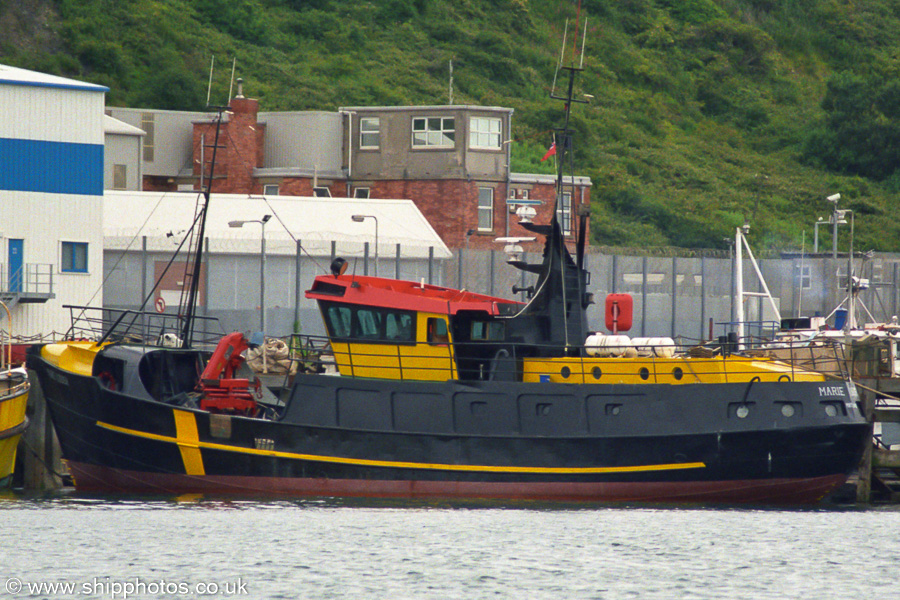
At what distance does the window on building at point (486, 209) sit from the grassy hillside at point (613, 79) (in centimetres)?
1613

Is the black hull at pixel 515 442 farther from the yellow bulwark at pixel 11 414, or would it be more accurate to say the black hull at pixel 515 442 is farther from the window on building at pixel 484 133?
the window on building at pixel 484 133

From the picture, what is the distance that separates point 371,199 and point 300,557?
1218 inches

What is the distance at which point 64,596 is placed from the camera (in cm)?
1994

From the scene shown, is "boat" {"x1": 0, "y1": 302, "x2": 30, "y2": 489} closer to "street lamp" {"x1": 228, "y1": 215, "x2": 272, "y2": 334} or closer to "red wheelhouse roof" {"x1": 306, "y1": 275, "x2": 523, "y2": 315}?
"red wheelhouse roof" {"x1": 306, "y1": 275, "x2": 523, "y2": 315}

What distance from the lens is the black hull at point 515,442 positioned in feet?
89.1

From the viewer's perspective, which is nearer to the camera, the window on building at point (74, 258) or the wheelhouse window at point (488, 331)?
the wheelhouse window at point (488, 331)

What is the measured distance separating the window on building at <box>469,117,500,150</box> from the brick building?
38 millimetres

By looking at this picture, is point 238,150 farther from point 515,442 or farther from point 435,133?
point 515,442

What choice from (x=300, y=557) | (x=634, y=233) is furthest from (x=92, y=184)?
(x=634, y=233)

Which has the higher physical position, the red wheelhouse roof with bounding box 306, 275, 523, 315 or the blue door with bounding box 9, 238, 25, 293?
the blue door with bounding box 9, 238, 25, 293

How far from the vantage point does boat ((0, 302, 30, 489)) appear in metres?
28.4

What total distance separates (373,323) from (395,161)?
89.3 ft

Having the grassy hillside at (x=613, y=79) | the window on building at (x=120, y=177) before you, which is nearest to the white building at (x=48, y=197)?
the window on building at (x=120, y=177)

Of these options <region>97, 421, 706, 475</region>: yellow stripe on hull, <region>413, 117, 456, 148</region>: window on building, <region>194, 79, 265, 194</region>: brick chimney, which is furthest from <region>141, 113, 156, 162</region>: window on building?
<region>97, 421, 706, 475</region>: yellow stripe on hull
